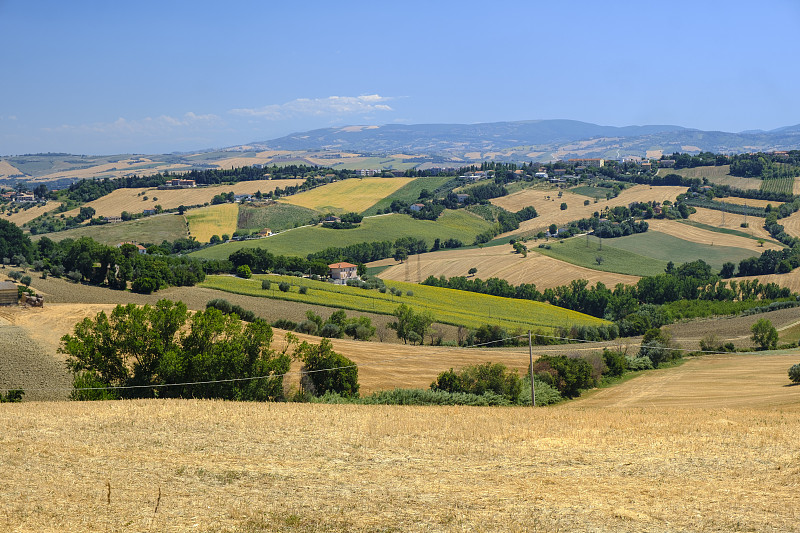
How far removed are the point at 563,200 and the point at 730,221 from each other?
125ft

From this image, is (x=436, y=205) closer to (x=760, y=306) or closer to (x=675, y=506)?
(x=760, y=306)

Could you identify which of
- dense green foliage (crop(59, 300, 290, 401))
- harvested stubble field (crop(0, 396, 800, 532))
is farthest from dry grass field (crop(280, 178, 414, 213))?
harvested stubble field (crop(0, 396, 800, 532))

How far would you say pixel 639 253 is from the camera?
116m

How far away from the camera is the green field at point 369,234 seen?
11819 cm

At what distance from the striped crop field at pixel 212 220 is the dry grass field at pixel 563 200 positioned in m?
56.1

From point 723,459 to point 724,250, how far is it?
103 metres

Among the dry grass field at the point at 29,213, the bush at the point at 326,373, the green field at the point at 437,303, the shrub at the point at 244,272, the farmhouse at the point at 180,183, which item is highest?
the farmhouse at the point at 180,183

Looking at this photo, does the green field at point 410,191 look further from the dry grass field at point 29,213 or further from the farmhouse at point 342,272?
the dry grass field at point 29,213

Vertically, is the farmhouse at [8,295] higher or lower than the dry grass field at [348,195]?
lower

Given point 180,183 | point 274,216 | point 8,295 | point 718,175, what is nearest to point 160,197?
point 180,183

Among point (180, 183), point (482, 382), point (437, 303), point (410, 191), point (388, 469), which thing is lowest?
point (437, 303)

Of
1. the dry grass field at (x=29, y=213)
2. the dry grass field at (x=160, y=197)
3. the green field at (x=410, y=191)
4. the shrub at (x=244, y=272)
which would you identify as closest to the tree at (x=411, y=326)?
the shrub at (x=244, y=272)

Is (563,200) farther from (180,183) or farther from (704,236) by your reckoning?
(180,183)

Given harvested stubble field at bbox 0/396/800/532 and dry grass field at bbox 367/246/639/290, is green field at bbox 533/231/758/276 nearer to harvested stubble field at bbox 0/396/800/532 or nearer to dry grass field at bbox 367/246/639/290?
dry grass field at bbox 367/246/639/290
